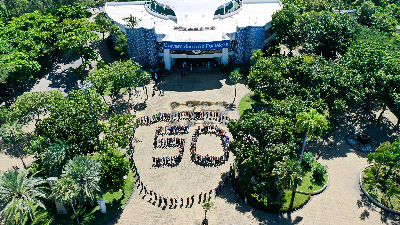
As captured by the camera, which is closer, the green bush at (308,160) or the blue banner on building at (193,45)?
the green bush at (308,160)

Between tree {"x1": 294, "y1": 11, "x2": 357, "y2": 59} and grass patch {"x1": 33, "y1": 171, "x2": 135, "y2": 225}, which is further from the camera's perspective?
tree {"x1": 294, "y1": 11, "x2": 357, "y2": 59}

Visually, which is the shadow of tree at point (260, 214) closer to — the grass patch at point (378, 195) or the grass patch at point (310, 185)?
the grass patch at point (310, 185)

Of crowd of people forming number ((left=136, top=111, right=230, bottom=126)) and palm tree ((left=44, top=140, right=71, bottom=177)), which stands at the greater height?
palm tree ((left=44, top=140, right=71, bottom=177))

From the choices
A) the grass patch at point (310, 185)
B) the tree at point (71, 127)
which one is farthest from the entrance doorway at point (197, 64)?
the grass patch at point (310, 185)

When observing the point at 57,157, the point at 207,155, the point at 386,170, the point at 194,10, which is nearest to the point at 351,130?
the point at 386,170

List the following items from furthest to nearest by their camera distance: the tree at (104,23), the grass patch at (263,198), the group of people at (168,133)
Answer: the tree at (104,23) < the group of people at (168,133) < the grass patch at (263,198)

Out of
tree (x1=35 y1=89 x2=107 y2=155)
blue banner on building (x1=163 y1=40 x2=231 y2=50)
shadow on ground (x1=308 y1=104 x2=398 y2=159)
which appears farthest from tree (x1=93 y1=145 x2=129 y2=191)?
blue banner on building (x1=163 y1=40 x2=231 y2=50)

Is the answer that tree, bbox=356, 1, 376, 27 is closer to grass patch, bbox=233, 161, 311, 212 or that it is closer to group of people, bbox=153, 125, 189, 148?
group of people, bbox=153, 125, 189, 148
